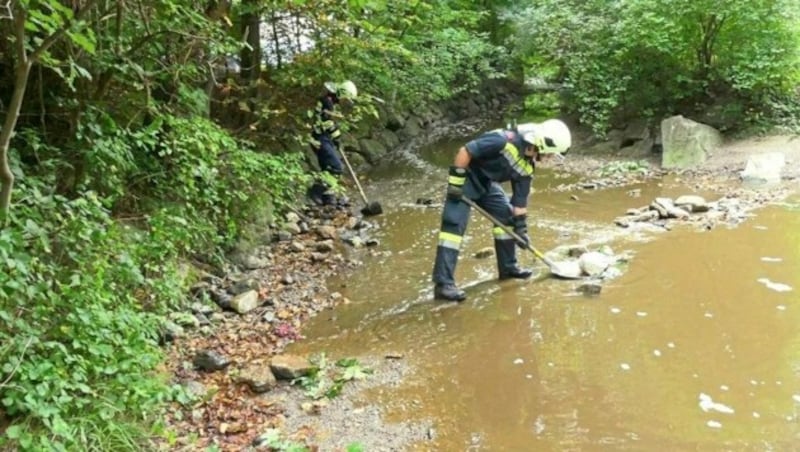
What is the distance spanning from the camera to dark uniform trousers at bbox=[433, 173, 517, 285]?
5.44 m

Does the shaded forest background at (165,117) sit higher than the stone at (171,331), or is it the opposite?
the shaded forest background at (165,117)

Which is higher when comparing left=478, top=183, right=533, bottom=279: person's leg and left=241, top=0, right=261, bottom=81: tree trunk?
left=241, top=0, right=261, bottom=81: tree trunk

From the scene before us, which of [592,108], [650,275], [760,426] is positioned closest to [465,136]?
[592,108]

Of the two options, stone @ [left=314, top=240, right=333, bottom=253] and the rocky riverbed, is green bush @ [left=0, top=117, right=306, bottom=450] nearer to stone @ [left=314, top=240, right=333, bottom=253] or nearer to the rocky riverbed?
the rocky riverbed

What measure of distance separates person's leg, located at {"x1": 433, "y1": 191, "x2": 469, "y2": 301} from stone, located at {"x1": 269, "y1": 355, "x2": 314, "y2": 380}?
156 cm

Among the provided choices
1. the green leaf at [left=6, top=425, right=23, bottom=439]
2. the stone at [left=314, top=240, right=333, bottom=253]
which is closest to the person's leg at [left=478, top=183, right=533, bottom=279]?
the stone at [left=314, top=240, right=333, bottom=253]

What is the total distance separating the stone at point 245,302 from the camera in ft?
17.2

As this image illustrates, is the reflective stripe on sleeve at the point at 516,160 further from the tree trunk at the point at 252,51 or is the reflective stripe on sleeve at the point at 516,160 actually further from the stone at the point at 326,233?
the tree trunk at the point at 252,51

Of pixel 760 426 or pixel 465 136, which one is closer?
pixel 760 426

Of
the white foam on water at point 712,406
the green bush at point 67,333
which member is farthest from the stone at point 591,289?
the green bush at point 67,333

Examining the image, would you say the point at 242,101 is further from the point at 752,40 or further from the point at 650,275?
the point at 752,40

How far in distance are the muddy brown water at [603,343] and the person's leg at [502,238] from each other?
0.19m

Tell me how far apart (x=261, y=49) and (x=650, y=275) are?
5.64 meters

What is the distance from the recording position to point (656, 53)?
448 inches
